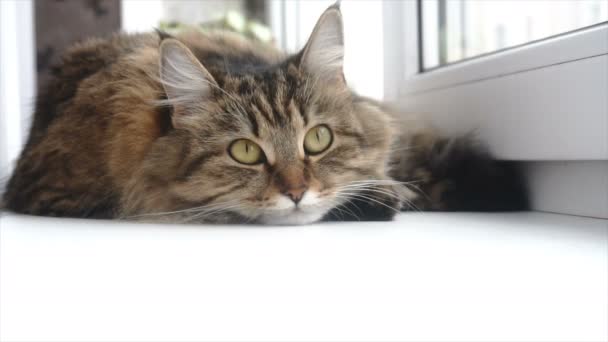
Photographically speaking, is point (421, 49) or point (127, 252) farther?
point (421, 49)

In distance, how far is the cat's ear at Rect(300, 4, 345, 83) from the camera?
1.19 meters

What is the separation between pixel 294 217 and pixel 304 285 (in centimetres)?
52

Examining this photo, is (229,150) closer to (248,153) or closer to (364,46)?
(248,153)

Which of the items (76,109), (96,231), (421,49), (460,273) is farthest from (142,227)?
(421,49)

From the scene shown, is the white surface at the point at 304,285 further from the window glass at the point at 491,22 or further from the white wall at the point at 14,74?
the white wall at the point at 14,74

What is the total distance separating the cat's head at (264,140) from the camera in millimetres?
1141

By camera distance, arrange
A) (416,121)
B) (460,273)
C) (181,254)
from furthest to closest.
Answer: (416,121)
(181,254)
(460,273)

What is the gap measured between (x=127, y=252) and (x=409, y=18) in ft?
4.80

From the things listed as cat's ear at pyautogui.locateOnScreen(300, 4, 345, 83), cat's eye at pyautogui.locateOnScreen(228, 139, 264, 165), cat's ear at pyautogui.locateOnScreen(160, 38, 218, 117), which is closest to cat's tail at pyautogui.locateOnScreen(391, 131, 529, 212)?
cat's ear at pyautogui.locateOnScreen(300, 4, 345, 83)

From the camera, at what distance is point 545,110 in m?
1.25

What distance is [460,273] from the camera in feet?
2.24

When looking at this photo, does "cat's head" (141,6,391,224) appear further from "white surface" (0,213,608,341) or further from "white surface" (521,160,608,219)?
"white surface" (521,160,608,219)

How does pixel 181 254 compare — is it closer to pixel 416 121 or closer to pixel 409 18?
pixel 416 121

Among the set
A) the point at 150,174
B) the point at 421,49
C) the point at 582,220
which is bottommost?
the point at 582,220
